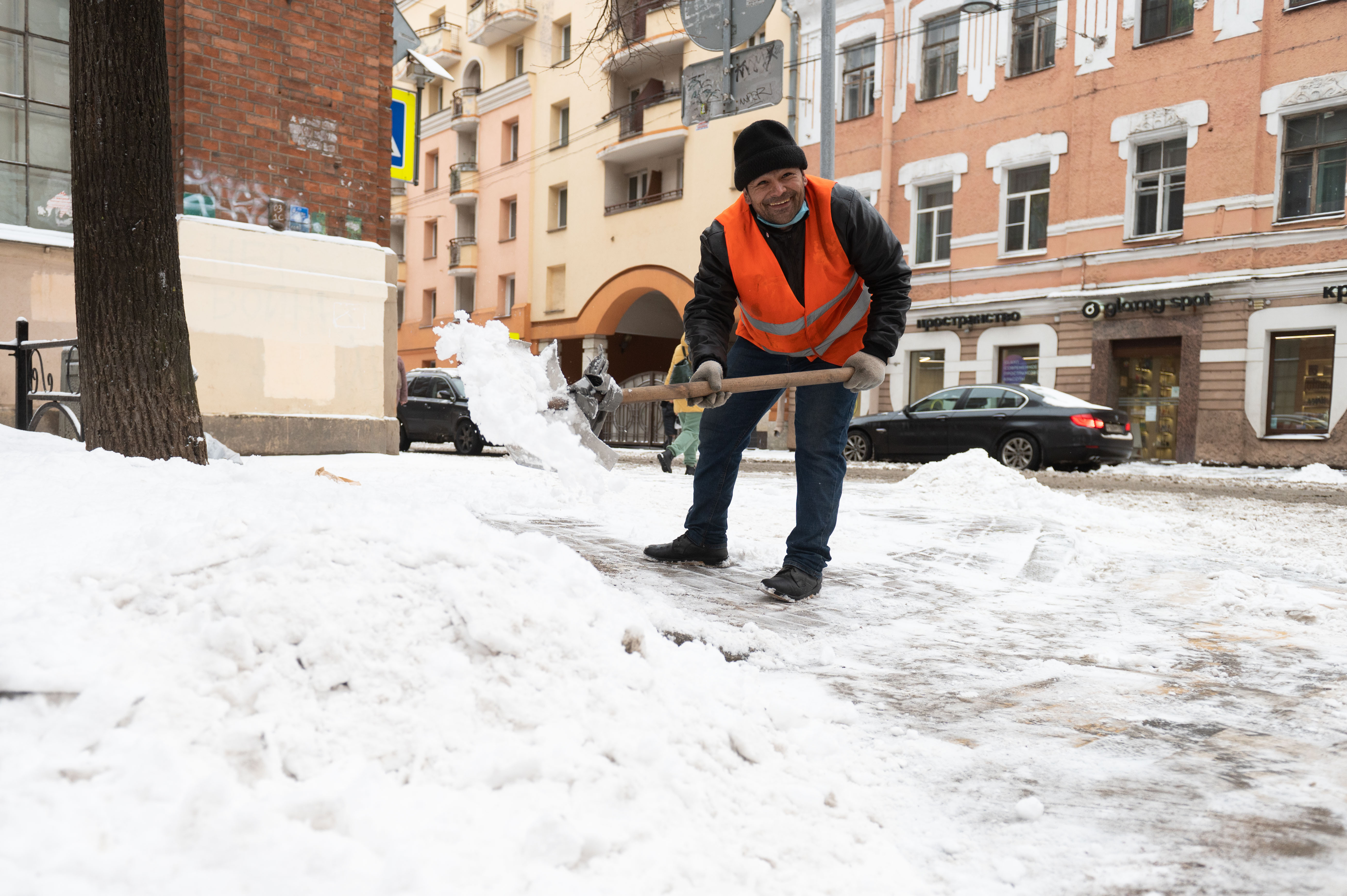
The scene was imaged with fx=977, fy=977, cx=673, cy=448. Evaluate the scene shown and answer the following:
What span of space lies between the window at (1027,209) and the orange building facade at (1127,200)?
0.14 feet

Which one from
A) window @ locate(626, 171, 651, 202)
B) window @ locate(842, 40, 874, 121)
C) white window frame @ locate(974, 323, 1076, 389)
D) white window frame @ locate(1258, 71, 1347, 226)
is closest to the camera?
white window frame @ locate(1258, 71, 1347, 226)

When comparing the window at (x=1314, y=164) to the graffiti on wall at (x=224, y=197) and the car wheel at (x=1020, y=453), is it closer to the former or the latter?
the car wheel at (x=1020, y=453)

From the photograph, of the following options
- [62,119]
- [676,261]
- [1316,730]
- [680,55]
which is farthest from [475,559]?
[680,55]

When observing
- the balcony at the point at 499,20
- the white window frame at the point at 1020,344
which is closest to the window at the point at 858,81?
the white window frame at the point at 1020,344

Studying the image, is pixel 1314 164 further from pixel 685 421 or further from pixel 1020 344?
pixel 685 421

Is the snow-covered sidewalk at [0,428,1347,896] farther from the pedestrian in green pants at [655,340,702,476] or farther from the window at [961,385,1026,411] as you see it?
the window at [961,385,1026,411]

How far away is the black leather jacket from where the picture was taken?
376 centimetres

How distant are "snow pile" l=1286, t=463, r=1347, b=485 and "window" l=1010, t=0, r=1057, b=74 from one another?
29.7 feet

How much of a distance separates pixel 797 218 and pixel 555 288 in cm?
2615

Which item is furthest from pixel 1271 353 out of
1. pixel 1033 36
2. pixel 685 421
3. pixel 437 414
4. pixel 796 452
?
pixel 796 452

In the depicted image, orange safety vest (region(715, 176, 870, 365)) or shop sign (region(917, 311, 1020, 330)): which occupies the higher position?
shop sign (region(917, 311, 1020, 330))

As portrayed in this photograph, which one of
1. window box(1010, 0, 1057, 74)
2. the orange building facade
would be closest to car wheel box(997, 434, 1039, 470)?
the orange building facade

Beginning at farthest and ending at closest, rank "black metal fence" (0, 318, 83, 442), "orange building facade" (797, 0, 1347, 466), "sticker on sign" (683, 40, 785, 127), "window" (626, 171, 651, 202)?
"window" (626, 171, 651, 202)
"orange building facade" (797, 0, 1347, 466)
"sticker on sign" (683, 40, 785, 127)
"black metal fence" (0, 318, 83, 442)

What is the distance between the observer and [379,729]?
5.93ft
